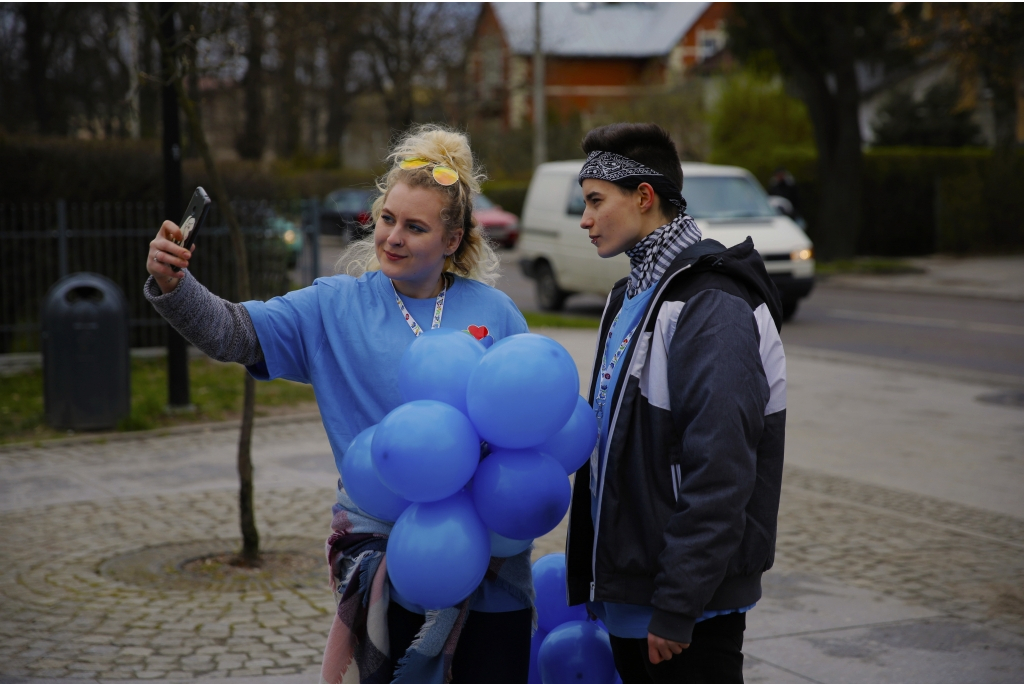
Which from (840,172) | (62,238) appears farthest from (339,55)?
(62,238)

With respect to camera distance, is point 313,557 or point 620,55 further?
point 620,55

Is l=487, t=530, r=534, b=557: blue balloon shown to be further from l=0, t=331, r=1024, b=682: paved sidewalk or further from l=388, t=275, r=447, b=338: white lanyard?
l=0, t=331, r=1024, b=682: paved sidewalk

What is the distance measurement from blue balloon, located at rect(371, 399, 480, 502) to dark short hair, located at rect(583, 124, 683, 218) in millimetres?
718

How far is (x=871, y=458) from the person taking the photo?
7.27 m

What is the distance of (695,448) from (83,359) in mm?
6683

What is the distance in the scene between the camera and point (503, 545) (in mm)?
2467

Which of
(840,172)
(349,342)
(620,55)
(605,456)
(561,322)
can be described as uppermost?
(620,55)

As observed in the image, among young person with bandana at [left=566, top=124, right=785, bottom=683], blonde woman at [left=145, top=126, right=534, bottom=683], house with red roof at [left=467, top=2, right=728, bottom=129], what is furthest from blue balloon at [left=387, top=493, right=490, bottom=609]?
house with red roof at [left=467, top=2, right=728, bottom=129]

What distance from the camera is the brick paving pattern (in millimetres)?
3959

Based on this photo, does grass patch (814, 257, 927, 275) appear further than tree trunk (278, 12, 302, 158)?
Yes

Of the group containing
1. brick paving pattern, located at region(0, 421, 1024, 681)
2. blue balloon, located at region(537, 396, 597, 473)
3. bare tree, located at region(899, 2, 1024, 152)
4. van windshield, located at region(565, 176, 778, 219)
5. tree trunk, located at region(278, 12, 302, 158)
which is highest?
tree trunk, located at region(278, 12, 302, 158)

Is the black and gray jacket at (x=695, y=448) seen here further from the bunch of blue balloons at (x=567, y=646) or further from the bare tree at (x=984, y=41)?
the bare tree at (x=984, y=41)

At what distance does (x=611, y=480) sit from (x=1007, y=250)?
26363 mm

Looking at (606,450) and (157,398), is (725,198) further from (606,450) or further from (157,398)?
(606,450)
